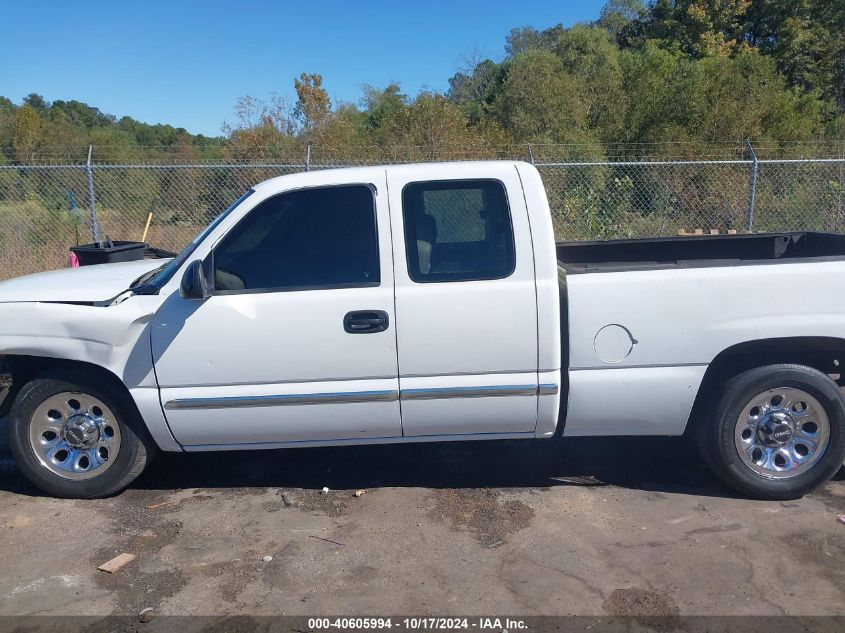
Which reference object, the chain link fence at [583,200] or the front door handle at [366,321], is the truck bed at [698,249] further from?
the chain link fence at [583,200]

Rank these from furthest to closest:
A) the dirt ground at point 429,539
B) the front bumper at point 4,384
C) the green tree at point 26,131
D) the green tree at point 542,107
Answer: the green tree at point 26,131
the green tree at point 542,107
the front bumper at point 4,384
the dirt ground at point 429,539

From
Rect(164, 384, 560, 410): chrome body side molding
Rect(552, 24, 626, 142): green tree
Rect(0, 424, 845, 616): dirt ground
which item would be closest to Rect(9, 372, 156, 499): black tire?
Rect(0, 424, 845, 616): dirt ground

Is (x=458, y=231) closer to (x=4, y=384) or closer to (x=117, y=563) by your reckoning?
(x=117, y=563)

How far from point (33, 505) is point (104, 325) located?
1.29 metres

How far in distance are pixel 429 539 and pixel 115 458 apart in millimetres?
1950

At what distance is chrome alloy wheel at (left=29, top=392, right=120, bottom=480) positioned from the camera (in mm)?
A: 4414

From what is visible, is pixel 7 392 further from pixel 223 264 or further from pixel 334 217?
pixel 334 217

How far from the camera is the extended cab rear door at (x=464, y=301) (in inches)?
161

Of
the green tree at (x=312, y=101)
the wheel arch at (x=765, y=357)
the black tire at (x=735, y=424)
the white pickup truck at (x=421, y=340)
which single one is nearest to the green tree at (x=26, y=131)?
the green tree at (x=312, y=101)

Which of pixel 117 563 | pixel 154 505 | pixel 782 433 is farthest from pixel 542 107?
pixel 117 563

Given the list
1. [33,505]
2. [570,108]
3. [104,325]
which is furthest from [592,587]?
[570,108]

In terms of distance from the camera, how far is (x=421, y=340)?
4125 millimetres

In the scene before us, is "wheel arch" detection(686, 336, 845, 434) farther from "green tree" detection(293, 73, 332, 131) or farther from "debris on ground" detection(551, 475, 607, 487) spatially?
"green tree" detection(293, 73, 332, 131)

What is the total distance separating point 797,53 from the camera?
2867cm
